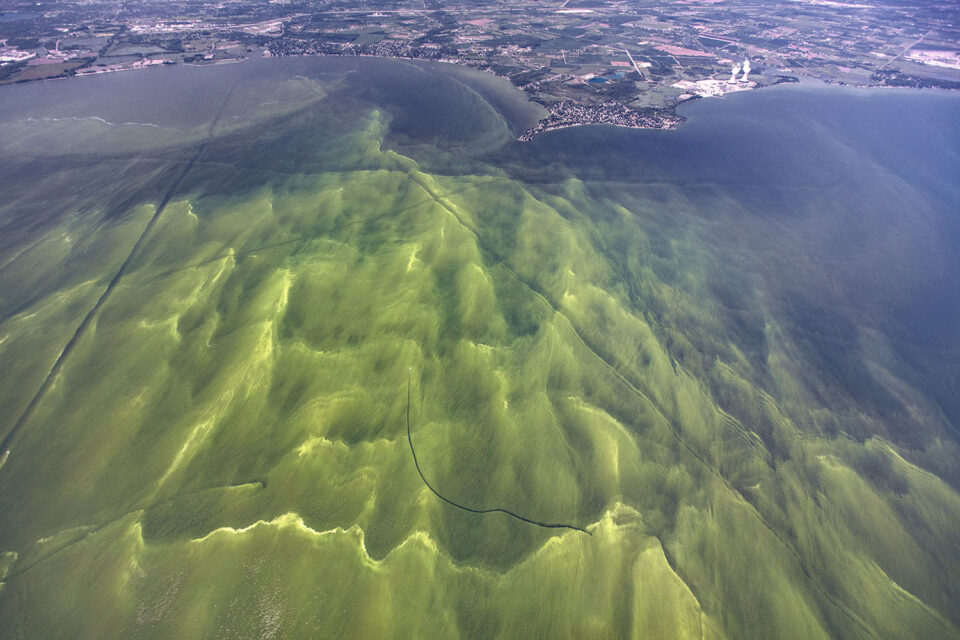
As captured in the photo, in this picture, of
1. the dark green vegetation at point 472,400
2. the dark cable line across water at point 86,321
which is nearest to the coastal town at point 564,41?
the dark green vegetation at point 472,400

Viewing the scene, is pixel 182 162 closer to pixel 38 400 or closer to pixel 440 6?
pixel 38 400

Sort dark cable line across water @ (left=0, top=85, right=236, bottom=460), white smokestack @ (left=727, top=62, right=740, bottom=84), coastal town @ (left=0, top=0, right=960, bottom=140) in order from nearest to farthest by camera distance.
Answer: dark cable line across water @ (left=0, top=85, right=236, bottom=460)
coastal town @ (left=0, top=0, right=960, bottom=140)
white smokestack @ (left=727, top=62, right=740, bottom=84)

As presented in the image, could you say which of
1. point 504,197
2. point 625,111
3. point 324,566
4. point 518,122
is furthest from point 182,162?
point 625,111

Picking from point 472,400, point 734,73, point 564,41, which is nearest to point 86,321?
point 472,400

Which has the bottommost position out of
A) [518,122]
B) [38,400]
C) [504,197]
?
[38,400]

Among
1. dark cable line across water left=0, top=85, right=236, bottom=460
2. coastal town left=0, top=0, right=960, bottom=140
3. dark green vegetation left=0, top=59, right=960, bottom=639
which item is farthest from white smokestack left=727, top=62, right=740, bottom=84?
dark cable line across water left=0, top=85, right=236, bottom=460

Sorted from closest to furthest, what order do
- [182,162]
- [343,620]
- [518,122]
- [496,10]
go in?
[343,620], [182,162], [518,122], [496,10]

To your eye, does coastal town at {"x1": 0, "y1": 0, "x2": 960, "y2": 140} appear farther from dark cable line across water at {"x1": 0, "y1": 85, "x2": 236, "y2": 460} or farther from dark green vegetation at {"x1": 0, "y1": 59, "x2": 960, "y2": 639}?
dark cable line across water at {"x1": 0, "y1": 85, "x2": 236, "y2": 460}
